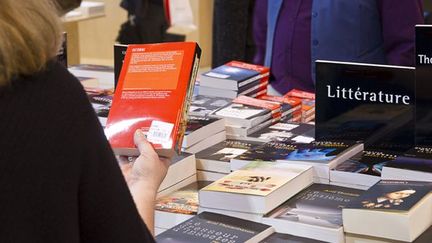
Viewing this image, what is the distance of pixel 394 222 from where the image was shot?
5.45 ft

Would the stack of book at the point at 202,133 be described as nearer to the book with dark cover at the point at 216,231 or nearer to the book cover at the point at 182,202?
the book cover at the point at 182,202

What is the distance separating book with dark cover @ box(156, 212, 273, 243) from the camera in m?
1.68

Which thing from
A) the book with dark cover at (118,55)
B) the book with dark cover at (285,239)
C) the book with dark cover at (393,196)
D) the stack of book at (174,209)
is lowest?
the stack of book at (174,209)

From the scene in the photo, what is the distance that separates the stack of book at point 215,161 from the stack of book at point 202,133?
0.08 ft

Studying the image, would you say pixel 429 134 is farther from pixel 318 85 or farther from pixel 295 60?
pixel 295 60

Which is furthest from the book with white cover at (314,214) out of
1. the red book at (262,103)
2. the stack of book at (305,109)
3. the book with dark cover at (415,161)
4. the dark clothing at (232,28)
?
the dark clothing at (232,28)

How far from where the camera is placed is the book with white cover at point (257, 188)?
5.88 ft

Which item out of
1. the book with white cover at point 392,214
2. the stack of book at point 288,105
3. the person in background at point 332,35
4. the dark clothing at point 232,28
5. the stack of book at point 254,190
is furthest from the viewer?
the dark clothing at point 232,28

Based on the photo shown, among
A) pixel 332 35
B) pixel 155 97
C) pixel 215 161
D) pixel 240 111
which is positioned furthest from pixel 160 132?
pixel 332 35

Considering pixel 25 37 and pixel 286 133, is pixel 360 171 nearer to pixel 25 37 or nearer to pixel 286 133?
pixel 286 133

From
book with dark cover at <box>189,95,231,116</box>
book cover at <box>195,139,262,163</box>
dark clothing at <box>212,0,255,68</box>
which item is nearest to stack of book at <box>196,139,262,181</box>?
book cover at <box>195,139,262,163</box>

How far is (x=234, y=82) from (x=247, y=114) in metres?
0.24

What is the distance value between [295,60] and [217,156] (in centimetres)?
122

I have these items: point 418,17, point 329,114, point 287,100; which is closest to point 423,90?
point 329,114
